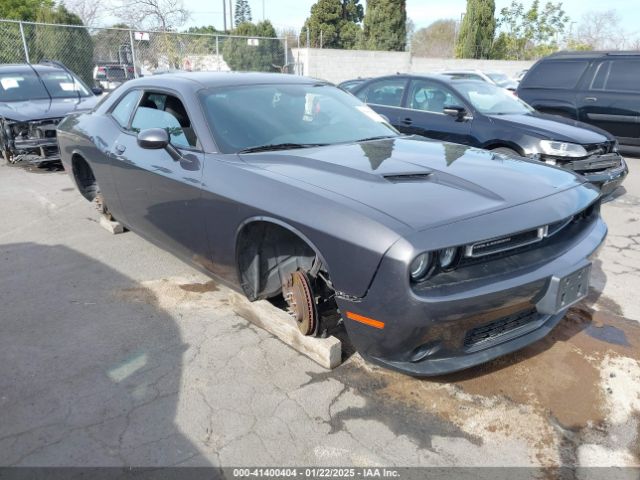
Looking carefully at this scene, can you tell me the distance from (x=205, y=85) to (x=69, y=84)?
677 cm

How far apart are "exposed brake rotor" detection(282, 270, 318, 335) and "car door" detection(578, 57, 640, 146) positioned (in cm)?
776

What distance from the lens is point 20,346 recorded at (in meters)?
3.00

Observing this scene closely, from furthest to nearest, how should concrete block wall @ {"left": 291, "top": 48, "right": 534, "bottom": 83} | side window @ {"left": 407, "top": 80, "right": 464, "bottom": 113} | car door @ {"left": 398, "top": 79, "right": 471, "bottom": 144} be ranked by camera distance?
1. concrete block wall @ {"left": 291, "top": 48, "right": 534, "bottom": 83}
2. side window @ {"left": 407, "top": 80, "right": 464, "bottom": 113}
3. car door @ {"left": 398, "top": 79, "right": 471, "bottom": 144}

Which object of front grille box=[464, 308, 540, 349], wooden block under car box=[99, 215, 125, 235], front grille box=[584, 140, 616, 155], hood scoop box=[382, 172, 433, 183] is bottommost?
wooden block under car box=[99, 215, 125, 235]

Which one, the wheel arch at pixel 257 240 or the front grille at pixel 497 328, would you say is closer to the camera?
the front grille at pixel 497 328

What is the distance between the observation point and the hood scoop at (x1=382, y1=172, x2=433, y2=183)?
2.49 m

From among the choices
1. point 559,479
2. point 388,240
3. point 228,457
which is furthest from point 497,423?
point 228,457

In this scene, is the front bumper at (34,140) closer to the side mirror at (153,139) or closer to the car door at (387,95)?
the car door at (387,95)

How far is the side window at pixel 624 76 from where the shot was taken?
8109 mm

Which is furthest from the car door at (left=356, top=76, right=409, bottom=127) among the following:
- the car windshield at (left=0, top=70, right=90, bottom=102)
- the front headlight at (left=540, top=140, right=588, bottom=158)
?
the car windshield at (left=0, top=70, right=90, bottom=102)

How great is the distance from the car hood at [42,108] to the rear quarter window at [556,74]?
766 cm

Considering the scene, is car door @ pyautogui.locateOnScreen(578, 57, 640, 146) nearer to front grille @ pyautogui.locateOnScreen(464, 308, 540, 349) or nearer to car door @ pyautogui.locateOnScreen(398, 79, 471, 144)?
car door @ pyautogui.locateOnScreen(398, 79, 471, 144)

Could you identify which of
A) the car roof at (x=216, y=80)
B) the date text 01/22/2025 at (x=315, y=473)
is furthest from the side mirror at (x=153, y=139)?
the date text 01/22/2025 at (x=315, y=473)

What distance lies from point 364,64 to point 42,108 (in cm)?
1978
